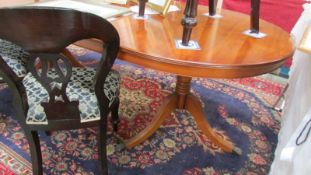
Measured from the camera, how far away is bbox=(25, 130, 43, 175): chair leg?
1174mm

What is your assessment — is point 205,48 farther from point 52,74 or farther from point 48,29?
point 52,74

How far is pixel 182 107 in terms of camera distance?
163cm

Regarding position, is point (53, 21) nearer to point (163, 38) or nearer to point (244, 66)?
point (163, 38)

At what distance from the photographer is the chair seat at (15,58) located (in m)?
1.43

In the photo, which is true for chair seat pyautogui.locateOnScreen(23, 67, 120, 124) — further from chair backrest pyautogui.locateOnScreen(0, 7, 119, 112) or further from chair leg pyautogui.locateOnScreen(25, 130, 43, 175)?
chair backrest pyautogui.locateOnScreen(0, 7, 119, 112)

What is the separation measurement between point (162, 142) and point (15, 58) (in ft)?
3.20

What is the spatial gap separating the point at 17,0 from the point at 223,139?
2.36 metres

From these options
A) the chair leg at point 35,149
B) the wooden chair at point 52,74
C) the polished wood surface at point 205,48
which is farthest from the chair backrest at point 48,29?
the chair leg at point 35,149

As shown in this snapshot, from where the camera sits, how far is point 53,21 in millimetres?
833

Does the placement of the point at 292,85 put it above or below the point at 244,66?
below

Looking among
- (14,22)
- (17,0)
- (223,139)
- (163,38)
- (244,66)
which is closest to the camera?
(14,22)

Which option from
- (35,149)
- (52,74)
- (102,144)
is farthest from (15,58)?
(102,144)

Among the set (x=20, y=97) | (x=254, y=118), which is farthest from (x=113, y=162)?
(x=254, y=118)

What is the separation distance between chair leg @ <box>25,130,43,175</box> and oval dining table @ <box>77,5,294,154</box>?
453 mm
